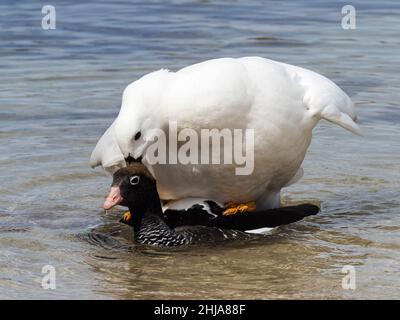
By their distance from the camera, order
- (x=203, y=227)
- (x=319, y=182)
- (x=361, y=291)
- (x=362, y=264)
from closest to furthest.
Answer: (x=361, y=291), (x=362, y=264), (x=203, y=227), (x=319, y=182)

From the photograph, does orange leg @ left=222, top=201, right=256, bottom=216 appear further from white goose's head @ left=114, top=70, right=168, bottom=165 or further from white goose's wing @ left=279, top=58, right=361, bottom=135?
white goose's head @ left=114, top=70, right=168, bottom=165

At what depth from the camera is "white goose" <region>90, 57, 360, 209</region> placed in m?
7.18

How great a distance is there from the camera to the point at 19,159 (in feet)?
31.9

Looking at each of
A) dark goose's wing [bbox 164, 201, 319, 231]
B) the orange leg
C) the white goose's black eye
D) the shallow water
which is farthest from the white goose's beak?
the orange leg

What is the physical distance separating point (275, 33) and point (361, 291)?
986cm

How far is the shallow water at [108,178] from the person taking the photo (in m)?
6.98

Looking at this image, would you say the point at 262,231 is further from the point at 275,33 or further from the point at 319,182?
the point at 275,33

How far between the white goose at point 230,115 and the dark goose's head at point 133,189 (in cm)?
19

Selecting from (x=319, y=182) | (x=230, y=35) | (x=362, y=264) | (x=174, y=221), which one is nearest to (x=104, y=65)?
(x=230, y=35)

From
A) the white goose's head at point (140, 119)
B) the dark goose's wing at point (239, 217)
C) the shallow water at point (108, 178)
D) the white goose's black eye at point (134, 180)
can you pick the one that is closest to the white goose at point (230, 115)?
the white goose's head at point (140, 119)

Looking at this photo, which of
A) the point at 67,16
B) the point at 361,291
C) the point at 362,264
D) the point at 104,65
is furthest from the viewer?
the point at 67,16

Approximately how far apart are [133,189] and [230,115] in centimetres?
82

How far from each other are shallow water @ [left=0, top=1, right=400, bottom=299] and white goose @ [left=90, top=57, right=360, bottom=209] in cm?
46

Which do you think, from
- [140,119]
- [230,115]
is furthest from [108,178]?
[140,119]
